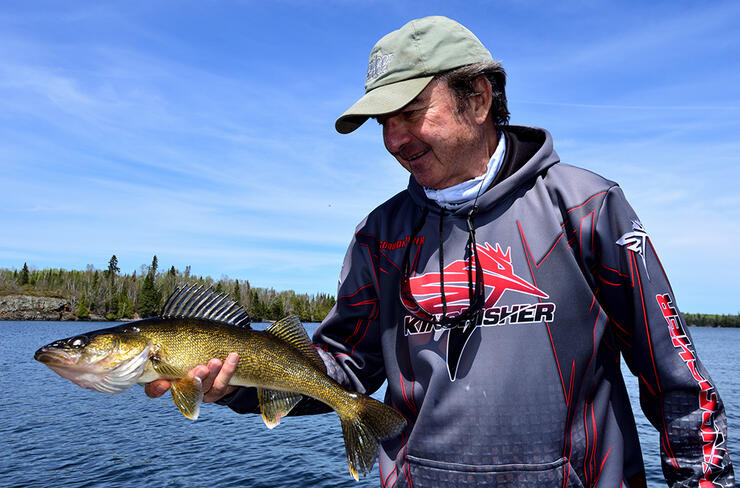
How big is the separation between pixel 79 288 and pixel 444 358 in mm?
136643

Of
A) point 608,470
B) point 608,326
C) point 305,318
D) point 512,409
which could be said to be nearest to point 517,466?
point 512,409

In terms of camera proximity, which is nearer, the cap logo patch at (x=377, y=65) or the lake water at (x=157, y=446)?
the cap logo patch at (x=377, y=65)

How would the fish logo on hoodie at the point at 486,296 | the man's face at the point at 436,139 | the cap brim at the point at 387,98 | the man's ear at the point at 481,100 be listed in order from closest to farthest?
the fish logo on hoodie at the point at 486,296 → the cap brim at the point at 387,98 → the man's face at the point at 436,139 → the man's ear at the point at 481,100

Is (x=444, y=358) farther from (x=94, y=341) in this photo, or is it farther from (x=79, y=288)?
(x=79, y=288)

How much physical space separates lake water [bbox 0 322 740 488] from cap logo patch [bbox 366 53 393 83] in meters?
13.6

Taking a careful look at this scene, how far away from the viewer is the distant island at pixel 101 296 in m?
111

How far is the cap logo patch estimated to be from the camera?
9.93 ft

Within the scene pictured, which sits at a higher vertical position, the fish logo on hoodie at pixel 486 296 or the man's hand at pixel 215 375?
the fish logo on hoodie at pixel 486 296

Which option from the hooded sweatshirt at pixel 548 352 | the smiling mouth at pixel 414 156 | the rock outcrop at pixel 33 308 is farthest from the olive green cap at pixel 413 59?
the rock outcrop at pixel 33 308

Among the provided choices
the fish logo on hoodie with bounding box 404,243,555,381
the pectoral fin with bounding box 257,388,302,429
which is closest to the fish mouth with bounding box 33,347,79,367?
the pectoral fin with bounding box 257,388,302,429

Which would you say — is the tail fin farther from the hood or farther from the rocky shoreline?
the rocky shoreline

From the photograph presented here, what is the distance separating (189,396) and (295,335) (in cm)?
85

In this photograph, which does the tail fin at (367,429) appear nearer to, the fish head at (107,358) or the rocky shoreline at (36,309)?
the fish head at (107,358)

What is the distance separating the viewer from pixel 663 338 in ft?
Answer: 8.34
